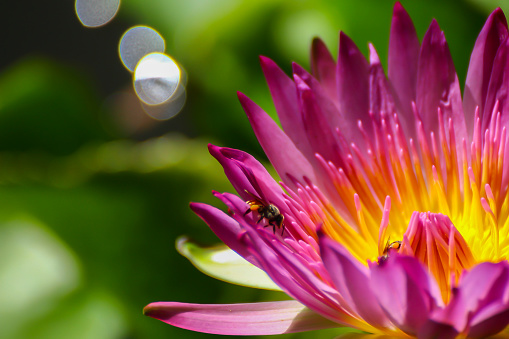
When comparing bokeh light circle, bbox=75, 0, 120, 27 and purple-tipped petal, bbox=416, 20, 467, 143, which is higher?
bokeh light circle, bbox=75, 0, 120, 27

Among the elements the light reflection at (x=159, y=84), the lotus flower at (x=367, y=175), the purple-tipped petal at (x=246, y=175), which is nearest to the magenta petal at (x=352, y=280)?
the lotus flower at (x=367, y=175)

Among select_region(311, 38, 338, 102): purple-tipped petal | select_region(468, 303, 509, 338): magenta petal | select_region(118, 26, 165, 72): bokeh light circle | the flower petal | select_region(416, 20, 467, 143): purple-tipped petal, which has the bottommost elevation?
select_region(468, 303, 509, 338): magenta petal

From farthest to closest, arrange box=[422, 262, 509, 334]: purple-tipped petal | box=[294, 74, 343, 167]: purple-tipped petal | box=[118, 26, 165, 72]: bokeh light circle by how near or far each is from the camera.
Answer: box=[118, 26, 165, 72]: bokeh light circle → box=[294, 74, 343, 167]: purple-tipped petal → box=[422, 262, 509, 334]: purple-tipped petal

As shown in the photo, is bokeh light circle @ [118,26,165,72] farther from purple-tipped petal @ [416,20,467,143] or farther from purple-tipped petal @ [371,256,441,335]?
purple-tipped petal @ [371,256,441,335]

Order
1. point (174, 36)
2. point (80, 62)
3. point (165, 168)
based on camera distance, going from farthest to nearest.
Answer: point (80, 62) < point (174, 36) < point (165, 168)

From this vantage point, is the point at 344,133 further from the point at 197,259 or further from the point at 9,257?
the point at 9,257

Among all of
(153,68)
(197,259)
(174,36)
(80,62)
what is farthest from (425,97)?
(80,62)

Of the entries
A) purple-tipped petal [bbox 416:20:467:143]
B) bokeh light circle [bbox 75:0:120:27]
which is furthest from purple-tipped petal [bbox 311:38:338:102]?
bokeh light circle [bbox 75:0:120:27]

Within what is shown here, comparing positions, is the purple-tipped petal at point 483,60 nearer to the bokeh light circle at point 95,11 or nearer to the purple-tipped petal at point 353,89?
the purple-tipped petal at point 353,89
